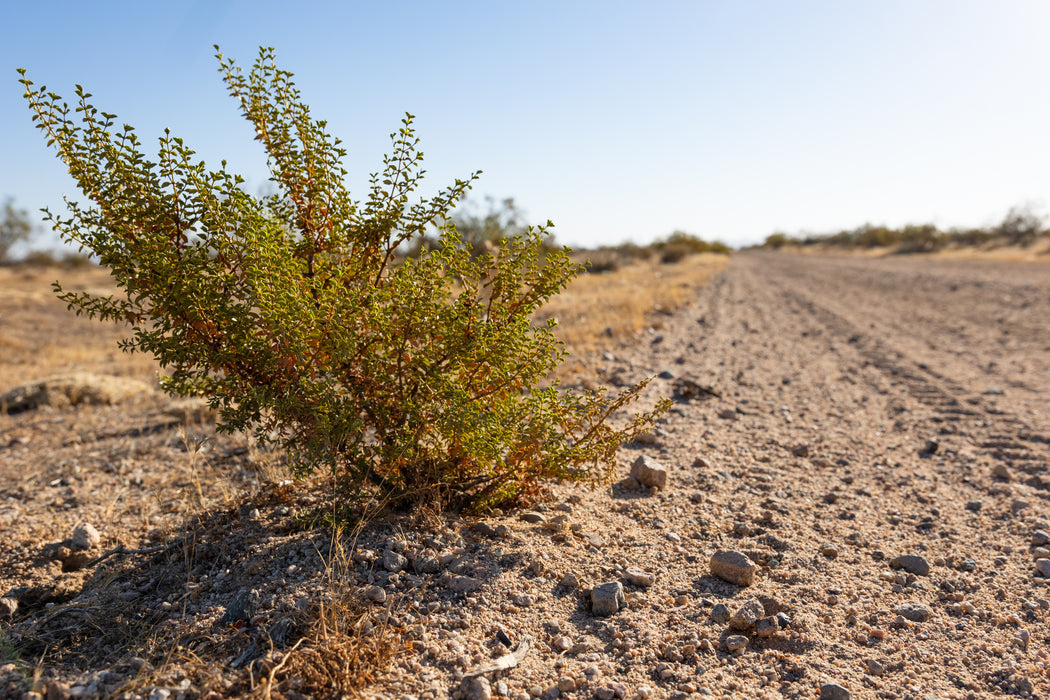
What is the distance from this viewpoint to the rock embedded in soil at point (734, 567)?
309cm

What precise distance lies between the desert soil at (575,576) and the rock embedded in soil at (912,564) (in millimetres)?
20

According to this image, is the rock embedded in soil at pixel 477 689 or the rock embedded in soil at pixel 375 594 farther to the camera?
the rock embedded in soil at pixel 375 594

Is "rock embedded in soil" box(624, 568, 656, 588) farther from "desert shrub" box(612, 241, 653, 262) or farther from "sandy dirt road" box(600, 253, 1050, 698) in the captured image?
"desert shrub" box(612, 241, 653, 262)

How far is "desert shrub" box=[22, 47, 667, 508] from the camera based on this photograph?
8.75 feet

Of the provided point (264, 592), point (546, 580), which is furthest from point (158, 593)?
point (546, 580)

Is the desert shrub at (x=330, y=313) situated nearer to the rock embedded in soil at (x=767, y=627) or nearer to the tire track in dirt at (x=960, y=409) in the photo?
the rock embedded in soil at (x=767, y=627)

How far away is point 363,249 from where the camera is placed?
3.19 m

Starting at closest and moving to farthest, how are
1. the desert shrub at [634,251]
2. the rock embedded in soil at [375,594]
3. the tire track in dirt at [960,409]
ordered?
the rock embedded in soil at [375,594] < the tire track in dirt at [960,409] < the desert shrub at [634,251]

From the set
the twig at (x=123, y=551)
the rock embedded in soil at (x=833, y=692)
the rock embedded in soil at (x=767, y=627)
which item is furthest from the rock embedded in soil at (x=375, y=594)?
the rock embedded in soil at (x=833, y=692)

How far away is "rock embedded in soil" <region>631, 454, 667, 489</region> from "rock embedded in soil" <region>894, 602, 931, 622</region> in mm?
1526

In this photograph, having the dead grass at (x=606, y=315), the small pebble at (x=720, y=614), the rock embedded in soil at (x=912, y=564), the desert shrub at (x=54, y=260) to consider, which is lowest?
the rock embedded in soil at (x=912, y=564)

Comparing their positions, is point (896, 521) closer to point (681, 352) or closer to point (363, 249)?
point (363, 249)

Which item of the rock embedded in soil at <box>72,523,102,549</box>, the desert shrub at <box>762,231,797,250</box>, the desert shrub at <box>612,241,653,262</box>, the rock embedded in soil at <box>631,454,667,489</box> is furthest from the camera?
the desert shrub at <box>762,231,797,250</box>

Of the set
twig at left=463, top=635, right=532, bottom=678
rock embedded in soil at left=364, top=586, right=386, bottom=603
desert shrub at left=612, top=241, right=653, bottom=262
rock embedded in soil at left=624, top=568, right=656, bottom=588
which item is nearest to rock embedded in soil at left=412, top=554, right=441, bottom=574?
rock embedded in soil at left=364, top=586, right=386, bottom=603
